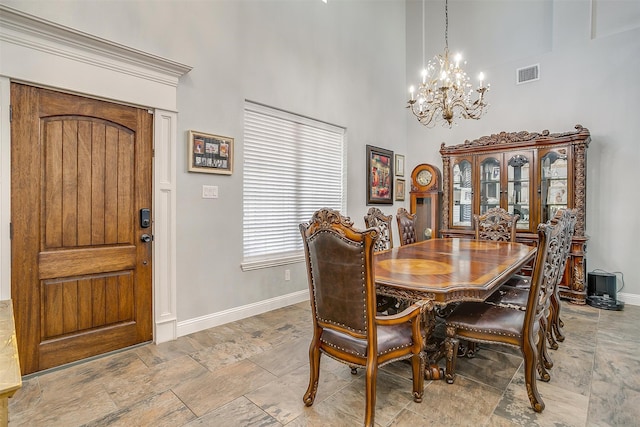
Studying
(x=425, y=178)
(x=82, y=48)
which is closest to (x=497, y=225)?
(x=425, y=178)

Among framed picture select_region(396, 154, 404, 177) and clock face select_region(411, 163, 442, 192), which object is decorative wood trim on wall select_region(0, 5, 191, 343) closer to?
framed picture select_region(396, 154, 404, 177)

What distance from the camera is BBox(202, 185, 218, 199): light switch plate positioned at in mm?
3082

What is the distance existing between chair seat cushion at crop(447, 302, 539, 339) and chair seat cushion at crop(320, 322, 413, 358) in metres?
0.44

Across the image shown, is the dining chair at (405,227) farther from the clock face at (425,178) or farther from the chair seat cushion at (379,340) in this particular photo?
the chair seat cushion at (379,340)

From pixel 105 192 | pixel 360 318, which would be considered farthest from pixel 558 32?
pixel 105 192

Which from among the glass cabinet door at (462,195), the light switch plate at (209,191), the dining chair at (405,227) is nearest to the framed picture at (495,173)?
the glass cabinet door at (462,195)

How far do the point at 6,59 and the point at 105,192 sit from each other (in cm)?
101

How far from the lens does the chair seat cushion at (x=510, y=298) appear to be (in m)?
2.34

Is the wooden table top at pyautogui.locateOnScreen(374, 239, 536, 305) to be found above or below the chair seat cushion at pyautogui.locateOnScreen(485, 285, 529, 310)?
above

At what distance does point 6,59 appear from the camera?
82.5 inches

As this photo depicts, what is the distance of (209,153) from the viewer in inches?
121

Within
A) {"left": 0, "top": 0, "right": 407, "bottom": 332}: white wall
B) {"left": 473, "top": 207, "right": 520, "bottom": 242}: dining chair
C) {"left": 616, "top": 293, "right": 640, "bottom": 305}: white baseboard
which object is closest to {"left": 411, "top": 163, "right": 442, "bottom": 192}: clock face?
{"left": 473, "top": 207, "right": 520, "bottom": 242}: dining chair

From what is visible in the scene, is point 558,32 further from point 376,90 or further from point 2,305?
point 2,305

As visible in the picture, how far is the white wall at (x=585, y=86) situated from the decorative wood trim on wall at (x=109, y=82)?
4446mm
